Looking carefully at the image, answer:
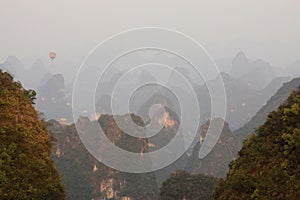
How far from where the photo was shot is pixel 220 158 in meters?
63.3

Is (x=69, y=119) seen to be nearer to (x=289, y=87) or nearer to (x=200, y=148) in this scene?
(x=200, y=148)

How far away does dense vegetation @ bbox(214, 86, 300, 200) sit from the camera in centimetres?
1148

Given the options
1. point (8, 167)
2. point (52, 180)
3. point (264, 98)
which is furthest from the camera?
point (264, 98)

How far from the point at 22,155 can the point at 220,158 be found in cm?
5479

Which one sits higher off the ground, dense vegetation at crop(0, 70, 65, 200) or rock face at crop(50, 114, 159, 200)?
rock face at crop(50, 114, 159, 200)

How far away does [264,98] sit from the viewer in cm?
14812

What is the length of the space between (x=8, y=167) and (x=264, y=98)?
149 meters

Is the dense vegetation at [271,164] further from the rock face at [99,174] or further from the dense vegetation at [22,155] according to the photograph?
the rock face at [99,174]

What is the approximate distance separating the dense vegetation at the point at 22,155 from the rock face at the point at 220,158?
49.8 meters

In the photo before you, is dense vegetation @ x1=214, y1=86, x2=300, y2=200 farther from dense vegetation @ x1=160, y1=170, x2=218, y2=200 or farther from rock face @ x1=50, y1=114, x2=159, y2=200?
rock face @ x1=50, y1=114, x2=159, y2=200

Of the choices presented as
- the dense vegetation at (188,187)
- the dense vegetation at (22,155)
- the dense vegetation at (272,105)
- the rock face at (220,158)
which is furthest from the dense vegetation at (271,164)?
the dense vegetation at (272,105)

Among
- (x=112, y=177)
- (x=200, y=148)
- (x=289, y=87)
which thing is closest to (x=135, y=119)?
(x=112, y=177)

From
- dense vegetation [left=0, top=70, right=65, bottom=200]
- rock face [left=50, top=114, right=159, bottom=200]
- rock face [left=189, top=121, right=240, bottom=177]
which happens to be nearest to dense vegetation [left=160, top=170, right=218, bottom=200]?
dense vegetation [left=0, top=70, right=65, bottom=200]

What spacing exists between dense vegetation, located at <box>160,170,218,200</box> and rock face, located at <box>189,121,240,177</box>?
30646mm
